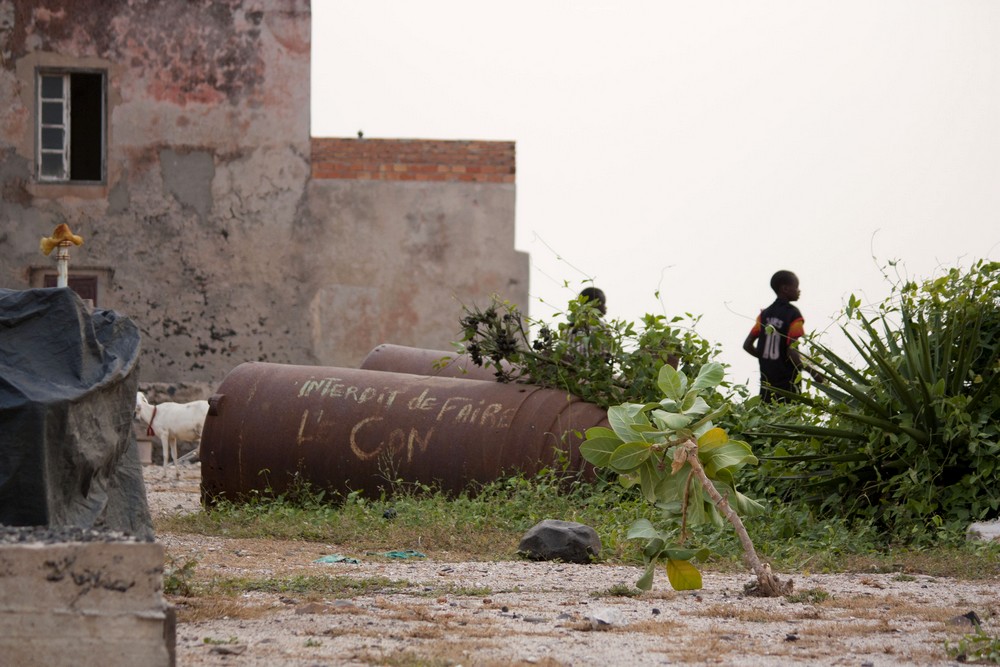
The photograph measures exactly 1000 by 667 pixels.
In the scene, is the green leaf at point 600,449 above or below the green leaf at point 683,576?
above

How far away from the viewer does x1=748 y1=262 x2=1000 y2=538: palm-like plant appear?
21.5ft

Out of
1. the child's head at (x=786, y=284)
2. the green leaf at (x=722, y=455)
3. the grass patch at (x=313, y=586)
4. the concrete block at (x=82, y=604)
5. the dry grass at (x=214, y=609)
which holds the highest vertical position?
the child's head at (x=786, y=284)

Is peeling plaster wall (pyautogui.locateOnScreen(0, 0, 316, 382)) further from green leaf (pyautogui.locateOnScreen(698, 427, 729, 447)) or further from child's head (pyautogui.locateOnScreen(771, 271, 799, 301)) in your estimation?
green leaf (pyautogui.locateOnScreen(698, 427, 729, 447))

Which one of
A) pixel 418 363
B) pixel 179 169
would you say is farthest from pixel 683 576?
pixel 179 169

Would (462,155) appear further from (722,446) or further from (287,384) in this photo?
(722,446)

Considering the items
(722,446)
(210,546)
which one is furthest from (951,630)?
(210,546)

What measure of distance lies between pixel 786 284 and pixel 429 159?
8.07 metres

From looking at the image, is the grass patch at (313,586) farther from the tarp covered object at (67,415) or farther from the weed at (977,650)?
the weed at (977,650)

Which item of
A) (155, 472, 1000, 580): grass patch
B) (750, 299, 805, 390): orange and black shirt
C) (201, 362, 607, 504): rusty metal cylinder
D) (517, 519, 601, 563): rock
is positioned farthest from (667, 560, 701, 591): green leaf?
(750, 299, 805, 390): orange and black shirt

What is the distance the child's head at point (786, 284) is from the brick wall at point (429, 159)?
25.2 feet

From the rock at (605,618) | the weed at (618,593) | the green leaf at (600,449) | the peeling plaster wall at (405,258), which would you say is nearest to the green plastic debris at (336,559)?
the weed at (618,593)

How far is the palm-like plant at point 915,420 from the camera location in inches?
259

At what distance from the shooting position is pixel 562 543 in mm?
5988

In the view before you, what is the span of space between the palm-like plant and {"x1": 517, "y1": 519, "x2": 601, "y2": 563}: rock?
52.7 inches
